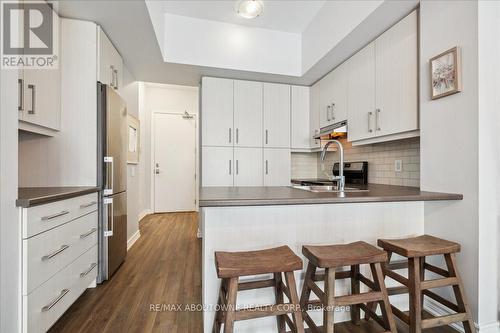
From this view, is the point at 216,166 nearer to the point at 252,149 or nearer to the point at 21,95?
the point at 252,149

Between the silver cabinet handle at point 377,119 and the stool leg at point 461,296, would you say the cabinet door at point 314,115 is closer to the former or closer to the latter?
the silver cabinet handle at point 377,119

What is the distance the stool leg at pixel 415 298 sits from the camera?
50.1 inches

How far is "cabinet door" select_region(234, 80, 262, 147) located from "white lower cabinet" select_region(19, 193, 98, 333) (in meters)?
1.83

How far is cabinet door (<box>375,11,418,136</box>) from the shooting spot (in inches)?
71.8

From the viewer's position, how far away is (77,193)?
1688 mm

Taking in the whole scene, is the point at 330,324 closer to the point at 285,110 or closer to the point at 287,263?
the point at 287,263

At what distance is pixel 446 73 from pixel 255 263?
1.70 metres

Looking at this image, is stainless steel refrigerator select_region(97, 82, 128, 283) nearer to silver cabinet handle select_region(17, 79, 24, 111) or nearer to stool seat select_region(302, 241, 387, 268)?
silver cabinet handle select_region(17, 79, 24, 111)

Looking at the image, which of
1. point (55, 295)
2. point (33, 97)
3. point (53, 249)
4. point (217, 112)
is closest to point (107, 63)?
point (33, 97)

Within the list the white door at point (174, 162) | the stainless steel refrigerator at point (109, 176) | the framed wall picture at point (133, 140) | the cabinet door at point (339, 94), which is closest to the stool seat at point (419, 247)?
the cabinet door at point (339, 94)

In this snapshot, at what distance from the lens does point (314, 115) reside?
10.7 ft

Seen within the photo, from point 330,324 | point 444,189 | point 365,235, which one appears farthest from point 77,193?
point 444,189

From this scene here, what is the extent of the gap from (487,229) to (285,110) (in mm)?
2427

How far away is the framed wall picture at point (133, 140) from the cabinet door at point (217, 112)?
1.05 m
